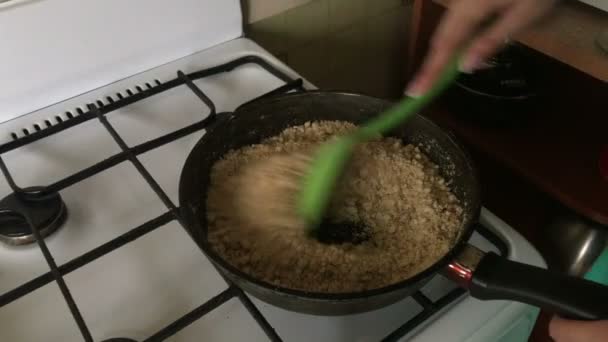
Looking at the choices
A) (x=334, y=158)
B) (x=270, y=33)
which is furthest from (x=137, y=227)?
(x=270, y=33)

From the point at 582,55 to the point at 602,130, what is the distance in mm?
282

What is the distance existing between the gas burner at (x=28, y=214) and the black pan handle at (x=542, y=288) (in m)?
0.36

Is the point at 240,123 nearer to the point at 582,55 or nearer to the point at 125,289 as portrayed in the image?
the point at 125,289

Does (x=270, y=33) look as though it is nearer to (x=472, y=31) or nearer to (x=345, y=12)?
(x=345, y=12)

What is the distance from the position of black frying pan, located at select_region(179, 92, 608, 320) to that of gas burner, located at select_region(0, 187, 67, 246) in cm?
13

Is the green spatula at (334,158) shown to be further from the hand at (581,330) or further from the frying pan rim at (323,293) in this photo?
the hand at (581,330)

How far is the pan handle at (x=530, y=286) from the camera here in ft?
1.08

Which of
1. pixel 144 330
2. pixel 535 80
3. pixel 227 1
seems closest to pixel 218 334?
pixel 144 330

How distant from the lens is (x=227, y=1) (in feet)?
2.26

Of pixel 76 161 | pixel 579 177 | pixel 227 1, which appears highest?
pixel 227 1

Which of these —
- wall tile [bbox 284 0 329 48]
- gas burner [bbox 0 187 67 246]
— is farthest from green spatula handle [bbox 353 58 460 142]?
wall tile [bbox 284 0 329 48]

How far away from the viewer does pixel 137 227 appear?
467 mm

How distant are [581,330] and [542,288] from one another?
0.04 meters

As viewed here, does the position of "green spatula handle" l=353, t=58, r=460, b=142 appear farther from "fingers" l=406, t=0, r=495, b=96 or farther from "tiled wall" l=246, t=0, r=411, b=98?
"tiled wall" l=246, t=0, r=411, b=98
